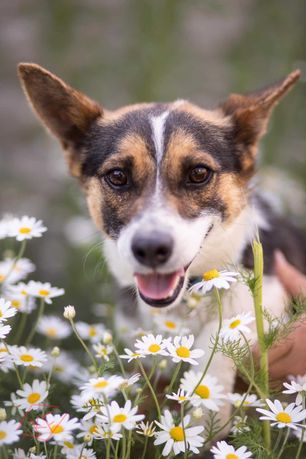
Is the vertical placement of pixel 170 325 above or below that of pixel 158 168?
below

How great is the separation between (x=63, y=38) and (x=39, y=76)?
255 centimetres

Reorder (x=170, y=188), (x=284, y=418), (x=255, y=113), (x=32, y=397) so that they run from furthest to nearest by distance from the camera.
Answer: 1. (x=255, y=113)
2. (x=170, y=188)
3. (x=32, y=397)
4. (x=284, y=418)

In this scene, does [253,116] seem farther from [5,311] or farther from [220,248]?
[5,311]

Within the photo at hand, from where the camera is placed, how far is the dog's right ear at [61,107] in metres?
3.16

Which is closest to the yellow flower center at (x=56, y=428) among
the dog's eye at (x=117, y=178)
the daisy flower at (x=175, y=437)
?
the daisy flower at (x=175, y=437)

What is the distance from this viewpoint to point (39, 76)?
3.15 metres

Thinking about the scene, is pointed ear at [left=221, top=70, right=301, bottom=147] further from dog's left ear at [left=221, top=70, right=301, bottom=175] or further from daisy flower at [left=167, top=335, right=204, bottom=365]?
daisy flower at [left=167, top=335, right=204, bottom=365]

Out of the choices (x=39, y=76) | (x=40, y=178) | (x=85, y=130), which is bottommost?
(x=40, y=178)

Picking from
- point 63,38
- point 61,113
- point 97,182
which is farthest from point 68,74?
point 97,182

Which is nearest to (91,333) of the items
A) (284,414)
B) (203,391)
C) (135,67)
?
(203,391)

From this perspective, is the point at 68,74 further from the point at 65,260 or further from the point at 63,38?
the point at 65,260

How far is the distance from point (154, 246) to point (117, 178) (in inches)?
25.4

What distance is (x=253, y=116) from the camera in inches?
129

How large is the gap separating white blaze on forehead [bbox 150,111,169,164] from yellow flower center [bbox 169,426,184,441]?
4.20ft
